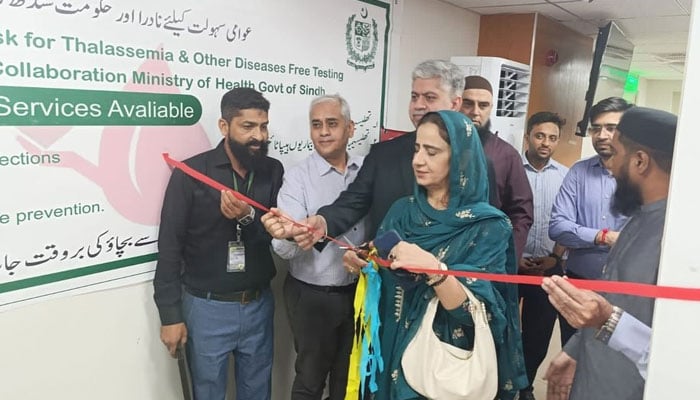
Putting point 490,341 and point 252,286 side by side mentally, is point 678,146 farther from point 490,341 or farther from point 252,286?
point 252,286

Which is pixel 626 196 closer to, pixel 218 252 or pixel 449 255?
pixel 449 255

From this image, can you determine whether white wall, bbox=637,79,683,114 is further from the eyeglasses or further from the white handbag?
the white handbag

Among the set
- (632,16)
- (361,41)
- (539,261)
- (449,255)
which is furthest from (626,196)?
(632,16)

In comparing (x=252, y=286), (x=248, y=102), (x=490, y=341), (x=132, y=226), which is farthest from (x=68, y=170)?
(x=490, y=341)

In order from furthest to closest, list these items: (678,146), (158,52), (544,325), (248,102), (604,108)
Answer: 1. (544,325)
2. (604,108)
3. (248,102)
4. (158,52)
5. (678,146)

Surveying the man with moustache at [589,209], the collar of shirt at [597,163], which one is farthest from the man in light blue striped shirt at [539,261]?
the collar of shirt at [597,163]

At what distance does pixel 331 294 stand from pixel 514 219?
88cm

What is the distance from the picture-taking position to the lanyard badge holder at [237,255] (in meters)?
1.90

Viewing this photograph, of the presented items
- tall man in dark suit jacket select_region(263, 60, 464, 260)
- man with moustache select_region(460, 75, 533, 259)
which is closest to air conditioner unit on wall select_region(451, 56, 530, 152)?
man with moustache select_region(460, 75, 533, 259)

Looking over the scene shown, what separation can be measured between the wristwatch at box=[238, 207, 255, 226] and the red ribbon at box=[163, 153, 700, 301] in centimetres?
3

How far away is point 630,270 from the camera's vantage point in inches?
45.9

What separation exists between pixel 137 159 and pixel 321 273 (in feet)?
2.80

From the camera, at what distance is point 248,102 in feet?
6.20

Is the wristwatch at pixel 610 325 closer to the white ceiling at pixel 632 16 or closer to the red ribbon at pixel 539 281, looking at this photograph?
the red ribbon at pixel 539 281
